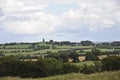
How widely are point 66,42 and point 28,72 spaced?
143455 millimetres

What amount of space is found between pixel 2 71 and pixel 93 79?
24.8m

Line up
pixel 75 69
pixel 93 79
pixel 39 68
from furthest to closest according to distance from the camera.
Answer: pixel 75 69, pixel 39 68, pixel 93 79

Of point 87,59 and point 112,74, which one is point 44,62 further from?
point 87,59

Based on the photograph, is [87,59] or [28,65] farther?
[87,59]

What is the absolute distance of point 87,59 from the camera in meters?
80.7

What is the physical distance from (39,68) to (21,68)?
2.79 m

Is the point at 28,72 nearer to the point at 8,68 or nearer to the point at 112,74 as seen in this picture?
the point at 8,68

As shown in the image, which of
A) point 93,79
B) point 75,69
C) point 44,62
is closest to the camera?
point 93,79

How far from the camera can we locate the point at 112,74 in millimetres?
18125

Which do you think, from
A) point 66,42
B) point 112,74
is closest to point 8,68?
point 112,74

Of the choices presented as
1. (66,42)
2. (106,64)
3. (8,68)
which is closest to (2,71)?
(8,68)

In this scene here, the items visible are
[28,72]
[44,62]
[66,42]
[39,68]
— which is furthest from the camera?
[66,42]

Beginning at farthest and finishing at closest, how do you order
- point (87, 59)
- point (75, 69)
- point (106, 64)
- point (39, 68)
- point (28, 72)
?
point (87, 59)
point (75, 69)
point (39, 68)
point (28, 72)
point (106, 64)

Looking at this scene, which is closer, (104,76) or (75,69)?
(104,76)
